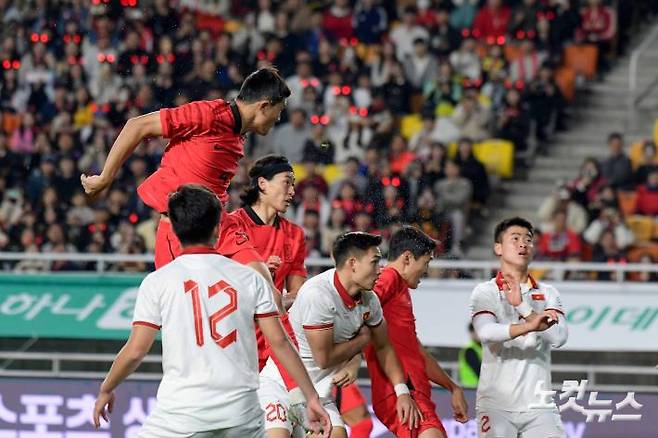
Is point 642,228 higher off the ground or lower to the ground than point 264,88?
lower

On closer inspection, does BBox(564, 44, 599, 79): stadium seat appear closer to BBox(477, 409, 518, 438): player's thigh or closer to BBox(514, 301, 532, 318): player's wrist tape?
BBox(514, 301, 532, 318): player's wrist tape

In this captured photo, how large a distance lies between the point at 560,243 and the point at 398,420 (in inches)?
251

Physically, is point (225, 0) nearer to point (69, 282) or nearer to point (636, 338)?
point (69, 282)

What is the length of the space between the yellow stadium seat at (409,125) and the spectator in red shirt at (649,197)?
279 cm

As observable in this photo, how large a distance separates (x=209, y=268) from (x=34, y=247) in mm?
9819

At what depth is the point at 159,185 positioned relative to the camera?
7.48 meters

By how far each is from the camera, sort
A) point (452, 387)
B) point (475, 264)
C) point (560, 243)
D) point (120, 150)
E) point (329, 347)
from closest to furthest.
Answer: point (120, 150) → point (329, 347) → point (452, 387) → point (475, 264) → point (560, 243)

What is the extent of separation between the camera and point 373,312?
8195 millimetres

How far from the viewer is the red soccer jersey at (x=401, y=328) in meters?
8.62

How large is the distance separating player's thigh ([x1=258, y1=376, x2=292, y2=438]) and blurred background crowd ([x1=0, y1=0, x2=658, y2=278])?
5.80 meters

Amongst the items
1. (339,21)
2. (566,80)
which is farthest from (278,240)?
(339,21)

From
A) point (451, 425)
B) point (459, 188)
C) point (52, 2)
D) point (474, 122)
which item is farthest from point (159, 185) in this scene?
point (52, 2)

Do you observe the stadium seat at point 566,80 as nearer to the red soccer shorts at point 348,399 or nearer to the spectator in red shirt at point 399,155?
the spectator in red shirt at point 399,155

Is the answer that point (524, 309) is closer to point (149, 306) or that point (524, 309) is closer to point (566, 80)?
point (149, 306)
